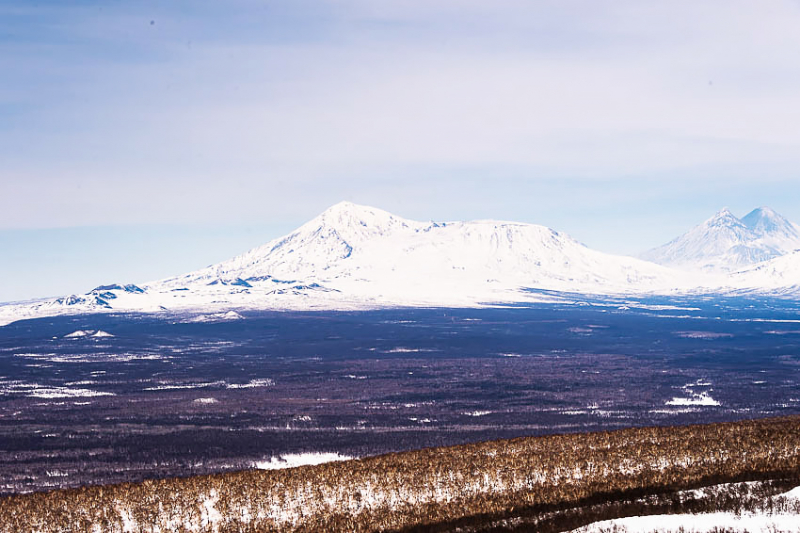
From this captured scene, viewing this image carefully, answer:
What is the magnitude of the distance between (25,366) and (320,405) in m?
88.1

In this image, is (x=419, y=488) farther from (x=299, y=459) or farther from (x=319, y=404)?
(x=319, y=404)

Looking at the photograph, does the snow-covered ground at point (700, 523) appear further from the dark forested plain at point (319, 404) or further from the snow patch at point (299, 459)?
the snow patch at point (299, 459)

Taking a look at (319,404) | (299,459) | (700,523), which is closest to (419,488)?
(700,523)

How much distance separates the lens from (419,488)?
112 ft

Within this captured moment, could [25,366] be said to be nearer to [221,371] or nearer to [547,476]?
[221,371]

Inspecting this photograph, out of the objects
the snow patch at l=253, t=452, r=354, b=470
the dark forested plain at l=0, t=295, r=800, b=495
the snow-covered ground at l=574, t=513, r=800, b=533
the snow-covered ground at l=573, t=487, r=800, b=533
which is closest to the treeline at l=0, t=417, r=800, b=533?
the snow-covered ground at l=573, t=487, r=800, b=533

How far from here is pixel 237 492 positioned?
116 feet

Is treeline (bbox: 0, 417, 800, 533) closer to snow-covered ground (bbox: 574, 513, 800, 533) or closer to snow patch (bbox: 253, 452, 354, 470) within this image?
snow-covered ground (bbox: 574, 513, 800, 533)

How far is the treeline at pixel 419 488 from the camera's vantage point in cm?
3040

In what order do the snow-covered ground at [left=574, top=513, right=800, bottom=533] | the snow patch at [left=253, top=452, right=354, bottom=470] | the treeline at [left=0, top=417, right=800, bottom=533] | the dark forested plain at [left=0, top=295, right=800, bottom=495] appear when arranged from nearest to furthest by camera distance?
1. the snow-covered ground at [left=574, top=513, right=800, bottom=533]
2. the treeline at [left=0, top=417, right=800, bottom=533]
3. the snow patch at [left=253, top=452, right=354, bottom=470]
4. the dark forested plain at [left=0, top=295, right=800, bottom=495]

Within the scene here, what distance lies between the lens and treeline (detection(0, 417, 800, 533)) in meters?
30.4

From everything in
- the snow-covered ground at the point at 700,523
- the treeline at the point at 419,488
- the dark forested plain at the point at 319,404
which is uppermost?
the snow-covered ground at the point at 700,523

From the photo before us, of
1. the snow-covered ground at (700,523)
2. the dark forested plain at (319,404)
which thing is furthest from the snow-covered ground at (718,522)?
the dark forested plain at (319,404)

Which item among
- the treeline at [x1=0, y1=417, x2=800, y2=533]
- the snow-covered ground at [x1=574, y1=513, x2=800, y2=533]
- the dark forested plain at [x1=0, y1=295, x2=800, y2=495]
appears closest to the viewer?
the snow-covered ground at [x1=574, y1=513, x2=800, y2=533]
